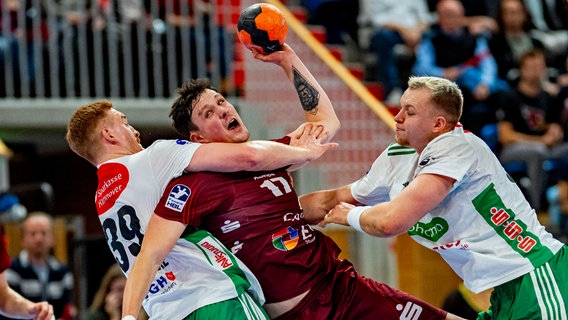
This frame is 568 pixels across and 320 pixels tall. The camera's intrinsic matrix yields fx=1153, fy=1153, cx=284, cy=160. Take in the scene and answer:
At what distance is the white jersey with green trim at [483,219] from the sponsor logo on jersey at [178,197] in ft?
3.88

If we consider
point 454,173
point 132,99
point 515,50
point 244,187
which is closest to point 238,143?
point 244,187

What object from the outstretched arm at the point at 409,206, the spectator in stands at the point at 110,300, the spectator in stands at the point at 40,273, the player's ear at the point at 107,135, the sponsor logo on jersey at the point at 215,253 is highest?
the player's ear at the point at 107,135

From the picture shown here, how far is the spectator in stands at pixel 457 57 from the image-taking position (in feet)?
38.8

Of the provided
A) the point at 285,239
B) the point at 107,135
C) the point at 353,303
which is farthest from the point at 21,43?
the point at 353,303

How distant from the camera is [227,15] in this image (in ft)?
41.6


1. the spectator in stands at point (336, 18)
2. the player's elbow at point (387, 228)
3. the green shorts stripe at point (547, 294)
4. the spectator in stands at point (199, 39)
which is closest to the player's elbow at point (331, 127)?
the player's elbow at point (387, 228)

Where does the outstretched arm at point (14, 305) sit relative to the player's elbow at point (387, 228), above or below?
below

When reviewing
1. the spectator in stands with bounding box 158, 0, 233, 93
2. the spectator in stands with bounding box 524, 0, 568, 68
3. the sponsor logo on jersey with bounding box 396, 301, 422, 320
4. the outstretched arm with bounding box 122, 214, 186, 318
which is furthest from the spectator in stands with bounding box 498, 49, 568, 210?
the outstretched arm with bounding box 122, 214, 186, 318

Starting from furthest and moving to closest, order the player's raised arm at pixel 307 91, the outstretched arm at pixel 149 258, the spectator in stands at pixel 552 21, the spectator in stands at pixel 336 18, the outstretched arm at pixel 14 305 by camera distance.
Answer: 1. the spectator in stands at pixel 552 21
2. the spectator in stands at pixel 336 18
3. the outstretched arm at pixel 14 305
4. the player's raised arm at pixel 307 91
5. the outstretched arm at pixel 149 258

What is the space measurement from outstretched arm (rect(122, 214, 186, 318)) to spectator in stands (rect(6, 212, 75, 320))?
190 inches

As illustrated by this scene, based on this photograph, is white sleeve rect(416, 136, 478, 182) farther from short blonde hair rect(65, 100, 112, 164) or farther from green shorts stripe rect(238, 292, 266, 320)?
short blonde hair rect(65, 100, 112, 164)

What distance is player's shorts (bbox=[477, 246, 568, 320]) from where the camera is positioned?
5.79 m

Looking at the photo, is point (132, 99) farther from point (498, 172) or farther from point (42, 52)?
point (498, 172)

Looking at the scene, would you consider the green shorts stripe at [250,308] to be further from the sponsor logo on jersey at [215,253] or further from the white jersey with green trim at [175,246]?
the sponsor logo on jersey at [215,253]
